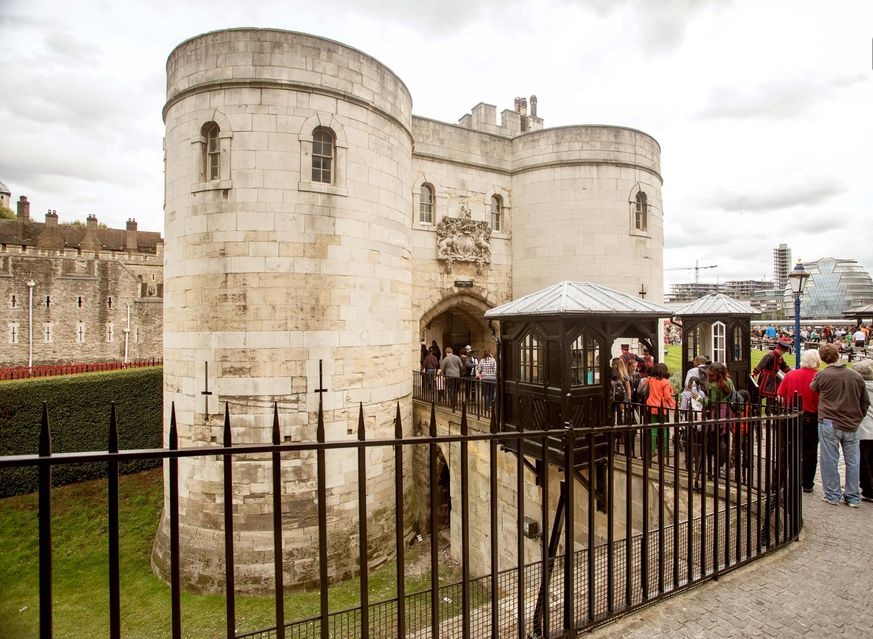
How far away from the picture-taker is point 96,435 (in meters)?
15.9

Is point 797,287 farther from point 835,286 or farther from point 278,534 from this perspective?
point 835,286

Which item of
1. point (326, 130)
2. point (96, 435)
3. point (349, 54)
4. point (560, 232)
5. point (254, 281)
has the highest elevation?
point (349, 54)

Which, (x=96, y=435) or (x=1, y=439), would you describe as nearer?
(x=1, y=439)

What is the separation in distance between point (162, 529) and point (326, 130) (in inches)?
404

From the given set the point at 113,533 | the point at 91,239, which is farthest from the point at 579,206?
the point at 91,239

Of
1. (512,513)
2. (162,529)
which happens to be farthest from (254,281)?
(512,513)

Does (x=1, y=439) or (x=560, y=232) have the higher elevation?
(x=560, y=232)

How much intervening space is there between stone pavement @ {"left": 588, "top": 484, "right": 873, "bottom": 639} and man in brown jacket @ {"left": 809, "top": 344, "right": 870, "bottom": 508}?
1.12 m

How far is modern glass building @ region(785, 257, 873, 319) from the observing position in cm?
9856

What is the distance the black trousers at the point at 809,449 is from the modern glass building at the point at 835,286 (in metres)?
113

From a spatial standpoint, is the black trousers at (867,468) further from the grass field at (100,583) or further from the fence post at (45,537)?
the grass field at (100,583)

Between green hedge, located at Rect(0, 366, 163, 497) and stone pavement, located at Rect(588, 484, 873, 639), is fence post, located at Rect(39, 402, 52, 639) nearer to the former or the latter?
stone pavement, located at Rect(588, 484, 873, 639)

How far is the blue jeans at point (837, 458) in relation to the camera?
5.66 m

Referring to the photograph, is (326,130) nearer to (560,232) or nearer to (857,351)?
(560,232)
